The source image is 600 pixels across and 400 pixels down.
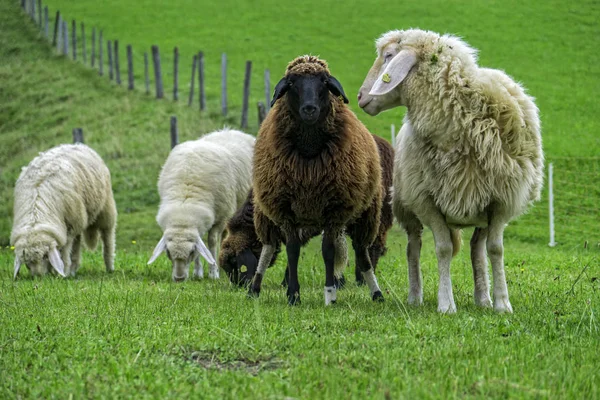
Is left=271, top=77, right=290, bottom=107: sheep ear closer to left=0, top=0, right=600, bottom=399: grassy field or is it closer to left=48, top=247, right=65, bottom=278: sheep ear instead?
left=0, top=0, right=600, bottom=399: grassy field

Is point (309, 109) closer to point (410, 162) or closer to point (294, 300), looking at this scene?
point (410, 162)

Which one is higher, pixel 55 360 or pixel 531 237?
pixel 55 360

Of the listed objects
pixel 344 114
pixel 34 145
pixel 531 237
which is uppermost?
pixel 344 114

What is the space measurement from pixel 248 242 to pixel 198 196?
6.68 ft

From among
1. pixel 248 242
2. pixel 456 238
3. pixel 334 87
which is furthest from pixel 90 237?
pixel 456 238

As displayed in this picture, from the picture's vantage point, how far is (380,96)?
666cm

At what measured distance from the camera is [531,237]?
16.2 metres

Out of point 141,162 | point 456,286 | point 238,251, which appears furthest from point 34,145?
point 456,286

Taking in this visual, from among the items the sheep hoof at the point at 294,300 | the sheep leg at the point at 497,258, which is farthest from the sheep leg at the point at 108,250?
the sheep leg at the point at 497,258

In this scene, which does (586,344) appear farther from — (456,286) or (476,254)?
(456,286)

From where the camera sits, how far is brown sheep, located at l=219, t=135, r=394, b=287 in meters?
8.77

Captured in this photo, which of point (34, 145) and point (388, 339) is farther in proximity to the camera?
point (34, 145)

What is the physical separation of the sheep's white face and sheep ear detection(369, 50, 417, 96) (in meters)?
0.07

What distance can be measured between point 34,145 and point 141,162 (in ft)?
19.7
